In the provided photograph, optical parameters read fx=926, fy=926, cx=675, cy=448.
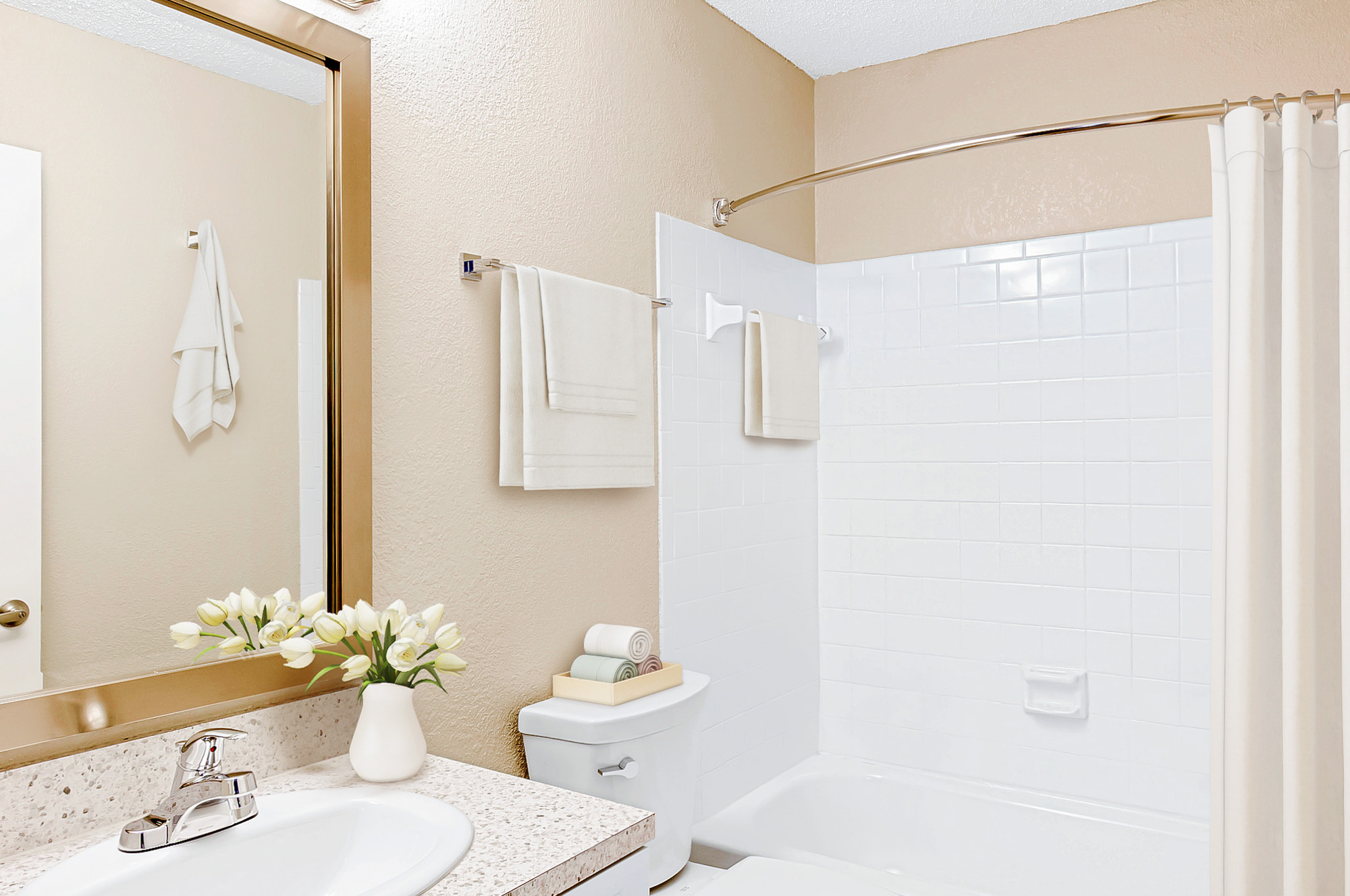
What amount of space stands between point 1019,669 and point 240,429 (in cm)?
221

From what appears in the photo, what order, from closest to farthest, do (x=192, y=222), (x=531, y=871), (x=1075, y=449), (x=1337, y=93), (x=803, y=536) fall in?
(x=531, y=871)
(x=192, y=222)
(x=1337, y=93)
(x=1075, y=449)
(x=803, y=536)

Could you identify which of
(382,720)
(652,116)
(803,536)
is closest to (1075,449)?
(803,536)

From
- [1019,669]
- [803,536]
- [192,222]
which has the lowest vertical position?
[1019,669]

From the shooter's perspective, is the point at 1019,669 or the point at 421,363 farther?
the point at 1019,669

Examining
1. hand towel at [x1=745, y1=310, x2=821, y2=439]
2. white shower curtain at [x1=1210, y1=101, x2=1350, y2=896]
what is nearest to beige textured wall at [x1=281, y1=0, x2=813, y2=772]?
hand towel at [x1=745, y1=310, x2=821, y2=439]

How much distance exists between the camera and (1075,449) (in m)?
2.60

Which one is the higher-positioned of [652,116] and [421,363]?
[652,116]

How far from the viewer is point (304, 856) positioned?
45.7 inches

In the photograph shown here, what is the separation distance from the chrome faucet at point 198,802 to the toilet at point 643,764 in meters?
0.69

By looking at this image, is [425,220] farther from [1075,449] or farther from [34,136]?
[1075,449]

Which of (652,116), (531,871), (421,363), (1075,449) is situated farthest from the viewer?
(1075,449)

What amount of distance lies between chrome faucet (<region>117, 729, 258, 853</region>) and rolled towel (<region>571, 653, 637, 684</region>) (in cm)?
79

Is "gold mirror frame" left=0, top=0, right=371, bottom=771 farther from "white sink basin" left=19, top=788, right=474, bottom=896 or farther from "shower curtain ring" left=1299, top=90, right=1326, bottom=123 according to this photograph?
"shower curtain ring" left=1299, top=90, right=1326, bottom=123

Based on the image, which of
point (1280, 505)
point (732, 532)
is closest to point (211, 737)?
point (732, 532)
